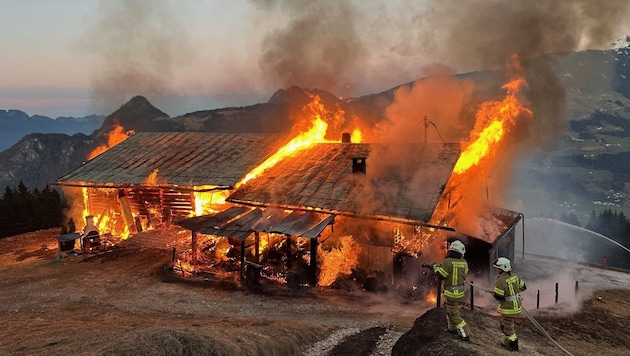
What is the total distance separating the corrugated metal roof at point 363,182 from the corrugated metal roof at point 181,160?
2.14m

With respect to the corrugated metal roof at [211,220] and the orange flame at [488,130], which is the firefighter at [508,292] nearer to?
the orange flame at [488,130]

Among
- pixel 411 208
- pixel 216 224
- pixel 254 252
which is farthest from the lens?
pixel 254 252

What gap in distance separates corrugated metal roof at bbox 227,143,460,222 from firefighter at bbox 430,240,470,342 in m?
7.94

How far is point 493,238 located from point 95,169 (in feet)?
87.5

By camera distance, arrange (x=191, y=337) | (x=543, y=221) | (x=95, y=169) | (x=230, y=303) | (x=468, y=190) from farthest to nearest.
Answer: (x=543, y=221), (x=95, y=169), (x=468, y=190), (x=230, y=303), (x=191, y=337)

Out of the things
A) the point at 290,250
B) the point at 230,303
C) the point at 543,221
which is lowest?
the point at 543,221

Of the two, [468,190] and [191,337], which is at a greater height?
[468,190]

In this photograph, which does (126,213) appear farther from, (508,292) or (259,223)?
(508,292)

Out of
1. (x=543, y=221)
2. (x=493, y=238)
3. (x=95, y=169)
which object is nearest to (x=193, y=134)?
(x=95, y=169)

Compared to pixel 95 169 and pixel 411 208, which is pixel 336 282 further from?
pixel 95 169

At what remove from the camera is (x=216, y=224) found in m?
19.2

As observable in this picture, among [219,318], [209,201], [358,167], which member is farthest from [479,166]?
[219,318]

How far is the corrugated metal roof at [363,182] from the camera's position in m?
17.8

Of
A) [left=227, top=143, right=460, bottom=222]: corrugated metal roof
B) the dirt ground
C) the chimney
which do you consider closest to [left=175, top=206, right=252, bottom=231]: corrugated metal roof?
[left=227, top=143, right=460, bottom=222]: corrugated metal roof
